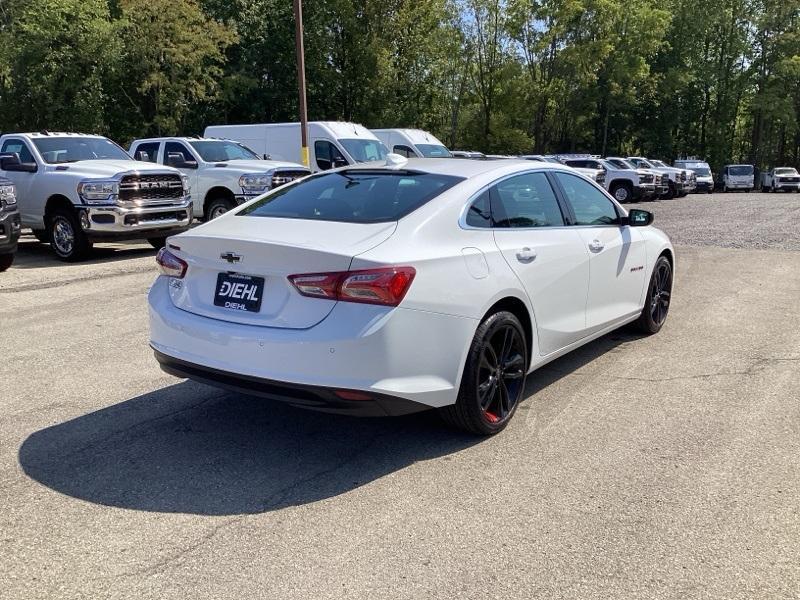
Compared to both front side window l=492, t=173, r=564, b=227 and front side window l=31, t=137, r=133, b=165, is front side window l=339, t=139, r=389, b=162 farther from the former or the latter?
front side window l=492, t=173, r=564, b=227

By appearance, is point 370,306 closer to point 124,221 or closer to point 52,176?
point 124,221

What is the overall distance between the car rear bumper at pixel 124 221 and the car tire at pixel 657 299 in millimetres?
7723

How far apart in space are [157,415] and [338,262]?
181cm

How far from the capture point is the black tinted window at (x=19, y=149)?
1181 cm

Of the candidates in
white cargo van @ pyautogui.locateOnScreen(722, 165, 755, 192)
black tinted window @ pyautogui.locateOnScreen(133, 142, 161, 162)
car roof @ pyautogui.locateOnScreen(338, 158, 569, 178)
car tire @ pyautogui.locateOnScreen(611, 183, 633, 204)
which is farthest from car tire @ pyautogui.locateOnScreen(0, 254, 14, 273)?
white cargo van @ pyautogui.locateOnScreen(722, 165, 755, 192)

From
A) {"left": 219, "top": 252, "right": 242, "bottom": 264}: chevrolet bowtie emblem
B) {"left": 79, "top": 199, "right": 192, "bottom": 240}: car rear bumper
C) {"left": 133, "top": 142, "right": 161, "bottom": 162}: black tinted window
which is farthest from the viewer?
{"left": 133, "top": 142, "right": 161, "bottom": 162}: black tinted window

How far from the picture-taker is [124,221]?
10.9 meters

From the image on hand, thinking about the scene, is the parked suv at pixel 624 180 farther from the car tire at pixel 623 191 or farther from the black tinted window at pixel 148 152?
the black tinted window at pixel 148 152

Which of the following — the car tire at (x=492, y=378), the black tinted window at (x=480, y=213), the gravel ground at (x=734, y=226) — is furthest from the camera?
the gravel ground at (x=734, y=226)

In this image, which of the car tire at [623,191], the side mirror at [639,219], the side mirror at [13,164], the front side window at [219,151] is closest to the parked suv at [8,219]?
the side mirror at [13,164]

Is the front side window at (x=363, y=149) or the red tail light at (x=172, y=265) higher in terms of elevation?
the front side window at (x=363, y=149)

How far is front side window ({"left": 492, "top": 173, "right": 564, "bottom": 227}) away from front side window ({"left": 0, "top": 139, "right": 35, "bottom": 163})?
9714 mm

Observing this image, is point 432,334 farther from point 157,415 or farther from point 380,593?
point 157,415

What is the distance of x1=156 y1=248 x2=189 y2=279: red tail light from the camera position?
4.12 metres
